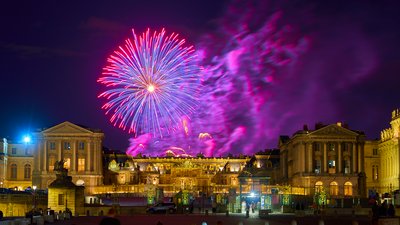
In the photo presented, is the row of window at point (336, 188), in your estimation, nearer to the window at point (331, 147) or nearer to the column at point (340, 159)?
the column at point (340, 159)

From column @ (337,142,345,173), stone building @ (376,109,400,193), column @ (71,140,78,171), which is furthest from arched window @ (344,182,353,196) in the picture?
column @ (71,140,78,171)

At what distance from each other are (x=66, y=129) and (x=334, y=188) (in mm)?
48656

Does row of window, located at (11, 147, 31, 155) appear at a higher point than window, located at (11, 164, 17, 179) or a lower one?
higher

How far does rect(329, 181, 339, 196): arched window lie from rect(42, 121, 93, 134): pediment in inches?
Result: 1724

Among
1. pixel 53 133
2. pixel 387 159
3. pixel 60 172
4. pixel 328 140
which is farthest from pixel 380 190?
pixel 60 172

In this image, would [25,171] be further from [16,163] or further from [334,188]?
[334,188]

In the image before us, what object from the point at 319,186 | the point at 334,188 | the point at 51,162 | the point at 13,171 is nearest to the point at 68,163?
the point at 51,162

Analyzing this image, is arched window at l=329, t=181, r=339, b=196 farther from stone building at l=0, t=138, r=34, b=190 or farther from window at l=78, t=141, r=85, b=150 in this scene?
stone building at l=0, t=138, r=34, b=190

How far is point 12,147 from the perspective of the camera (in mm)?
142750

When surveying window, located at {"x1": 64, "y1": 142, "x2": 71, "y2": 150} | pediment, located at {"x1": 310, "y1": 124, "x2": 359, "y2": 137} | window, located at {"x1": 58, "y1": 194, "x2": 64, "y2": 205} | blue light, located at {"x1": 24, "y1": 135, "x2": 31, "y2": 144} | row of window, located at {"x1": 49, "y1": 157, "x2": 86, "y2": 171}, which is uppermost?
pediment, located at {"x1": 310, "y1": 124, "x2": 359, "y2": 137}

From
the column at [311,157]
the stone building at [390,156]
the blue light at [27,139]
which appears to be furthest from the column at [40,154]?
the stone building at [390,156]

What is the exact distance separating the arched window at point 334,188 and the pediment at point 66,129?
43.8 m

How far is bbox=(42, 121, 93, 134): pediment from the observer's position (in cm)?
13550

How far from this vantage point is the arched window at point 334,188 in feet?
428
